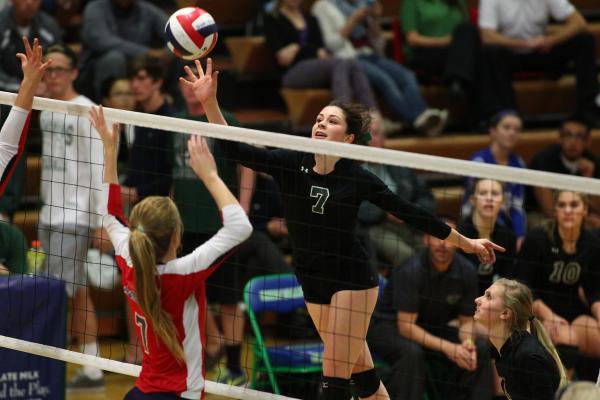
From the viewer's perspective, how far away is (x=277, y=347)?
7.55 meters

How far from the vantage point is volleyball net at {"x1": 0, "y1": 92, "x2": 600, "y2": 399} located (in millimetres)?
6227

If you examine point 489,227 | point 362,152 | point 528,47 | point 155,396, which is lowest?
point 155,396

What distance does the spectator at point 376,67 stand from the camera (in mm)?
10242

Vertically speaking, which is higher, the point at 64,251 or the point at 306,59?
the point at 306,59

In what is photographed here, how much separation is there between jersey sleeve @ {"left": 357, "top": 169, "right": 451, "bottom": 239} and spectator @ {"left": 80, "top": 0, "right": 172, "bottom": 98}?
3978 millimetres

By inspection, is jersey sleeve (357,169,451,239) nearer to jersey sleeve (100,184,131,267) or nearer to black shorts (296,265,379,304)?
black shorts (296,265,379,304)

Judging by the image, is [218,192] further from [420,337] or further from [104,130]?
[420,337]

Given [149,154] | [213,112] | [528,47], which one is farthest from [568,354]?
[528,47]

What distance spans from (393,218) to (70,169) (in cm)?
273

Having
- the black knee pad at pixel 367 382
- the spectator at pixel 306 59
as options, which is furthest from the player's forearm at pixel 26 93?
the spectator at pixel 306 59

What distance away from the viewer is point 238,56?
1048cm

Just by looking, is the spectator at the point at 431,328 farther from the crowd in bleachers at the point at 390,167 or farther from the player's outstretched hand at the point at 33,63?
the player's outstretched hand at the point at 33,63

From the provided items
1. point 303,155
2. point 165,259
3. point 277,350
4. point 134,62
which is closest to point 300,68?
point 134,62

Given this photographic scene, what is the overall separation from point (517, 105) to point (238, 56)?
111 inches
